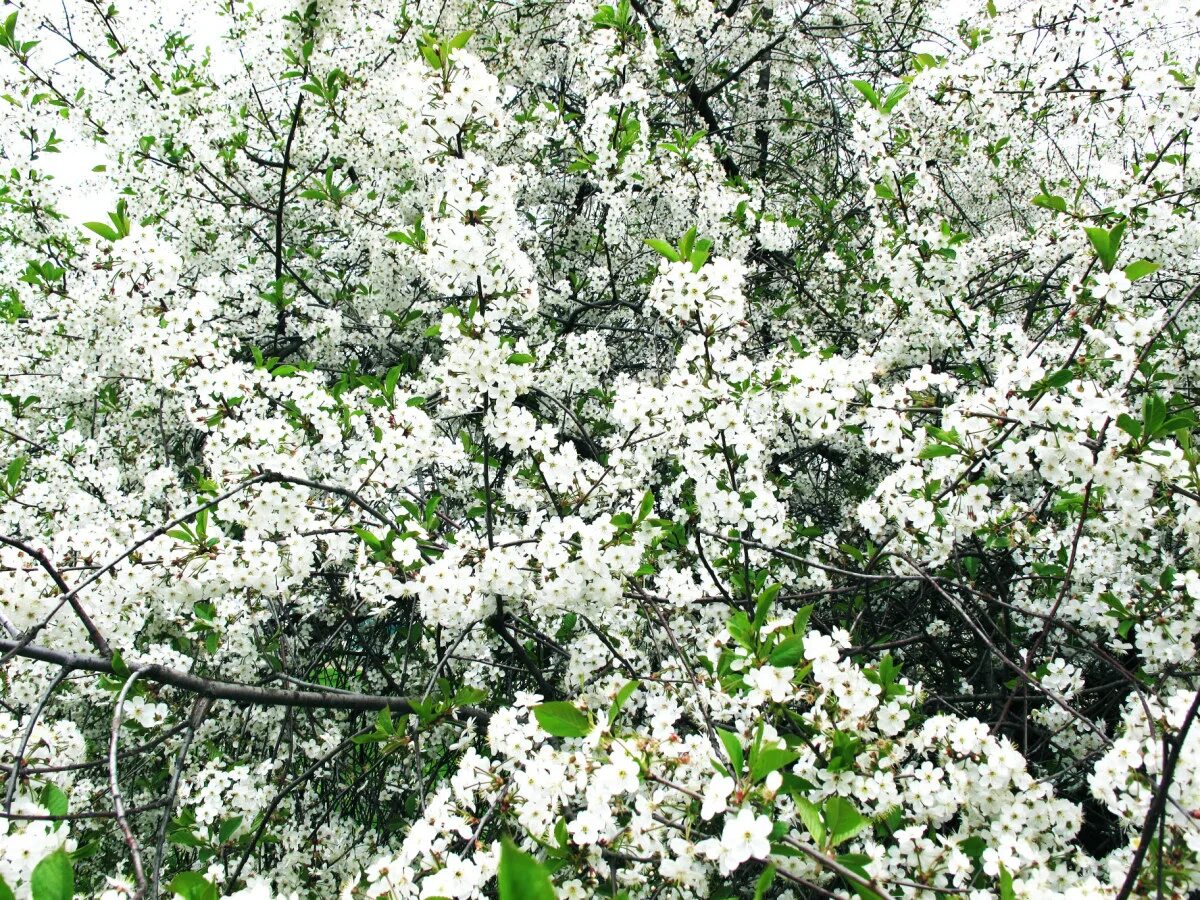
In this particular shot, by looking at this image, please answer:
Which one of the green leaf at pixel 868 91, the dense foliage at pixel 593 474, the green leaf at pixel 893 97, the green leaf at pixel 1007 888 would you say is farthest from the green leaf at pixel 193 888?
the green leaf at pixel 893 97

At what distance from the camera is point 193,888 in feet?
4.99

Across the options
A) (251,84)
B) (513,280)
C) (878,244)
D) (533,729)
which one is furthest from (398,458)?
(251,84)

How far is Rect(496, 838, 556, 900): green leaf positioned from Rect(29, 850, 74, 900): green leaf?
86 cm

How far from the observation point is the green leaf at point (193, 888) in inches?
58.9

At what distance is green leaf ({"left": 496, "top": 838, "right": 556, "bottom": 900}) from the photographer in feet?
2.85

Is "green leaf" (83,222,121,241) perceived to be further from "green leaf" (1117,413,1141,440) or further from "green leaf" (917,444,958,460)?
"green leaf" (1117,413,1141,440)

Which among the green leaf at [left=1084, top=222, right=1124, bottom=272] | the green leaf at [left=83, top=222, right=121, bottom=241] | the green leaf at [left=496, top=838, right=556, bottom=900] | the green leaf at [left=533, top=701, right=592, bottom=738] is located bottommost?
the green leaf at [left=496, top=838, right=556, bottom=900]

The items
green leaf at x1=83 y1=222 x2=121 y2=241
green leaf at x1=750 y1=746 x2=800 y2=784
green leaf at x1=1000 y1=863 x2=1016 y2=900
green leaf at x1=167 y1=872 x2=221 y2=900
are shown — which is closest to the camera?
green leaf at x1=167 y1=872 x2=221 y2=900

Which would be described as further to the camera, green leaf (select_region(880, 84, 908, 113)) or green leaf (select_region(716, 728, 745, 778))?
green leaf (select_region(880, 84, 908, 113))

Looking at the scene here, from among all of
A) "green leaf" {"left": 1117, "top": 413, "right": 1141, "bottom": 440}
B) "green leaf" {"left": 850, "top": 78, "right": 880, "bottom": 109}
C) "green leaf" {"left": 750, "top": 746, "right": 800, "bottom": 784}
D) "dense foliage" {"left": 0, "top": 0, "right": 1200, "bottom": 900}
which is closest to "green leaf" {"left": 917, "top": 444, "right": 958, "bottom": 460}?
"dense foliage" {"left": 0, "top": 0, "right": 1200, "bottom": 900}

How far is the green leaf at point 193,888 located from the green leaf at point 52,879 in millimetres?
283

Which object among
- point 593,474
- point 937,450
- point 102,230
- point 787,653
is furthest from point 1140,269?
point 102,230

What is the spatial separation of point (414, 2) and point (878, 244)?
397 centimetres

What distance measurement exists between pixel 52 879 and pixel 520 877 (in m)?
0.90
